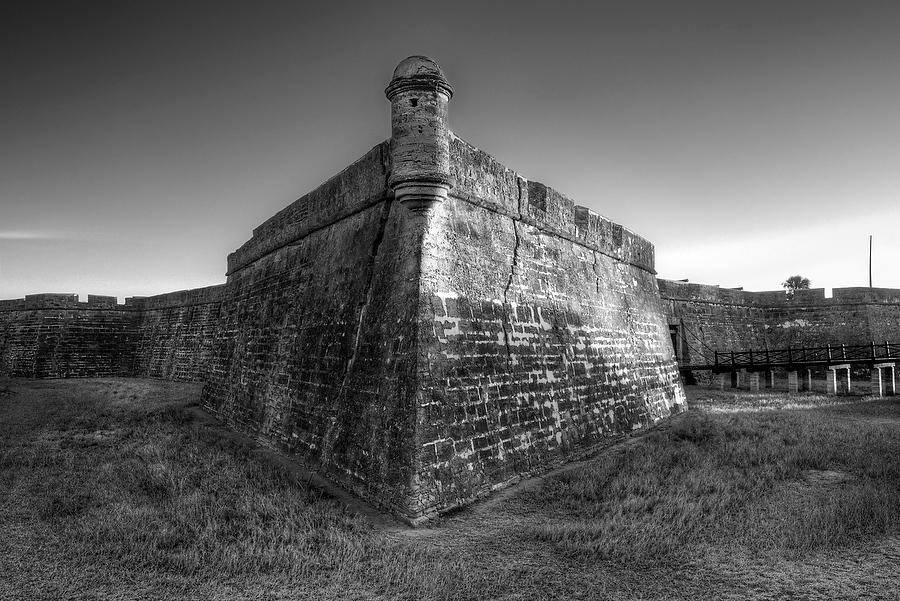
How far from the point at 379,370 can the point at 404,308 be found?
2.97ft

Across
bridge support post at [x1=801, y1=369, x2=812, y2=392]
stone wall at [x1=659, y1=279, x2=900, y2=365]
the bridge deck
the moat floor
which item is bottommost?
the moat floor

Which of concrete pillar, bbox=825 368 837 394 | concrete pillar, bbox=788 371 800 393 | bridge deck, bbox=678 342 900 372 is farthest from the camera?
concrete pillar, bbox=788 371 800 393

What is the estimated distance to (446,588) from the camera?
13.1ft

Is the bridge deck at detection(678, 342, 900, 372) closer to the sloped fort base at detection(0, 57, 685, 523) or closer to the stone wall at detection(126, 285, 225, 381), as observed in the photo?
the sloped fort base at detection(0, 57, 685, 523)

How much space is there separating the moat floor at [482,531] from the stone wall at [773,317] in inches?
569

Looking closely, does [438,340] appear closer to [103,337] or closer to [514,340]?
[514,340]

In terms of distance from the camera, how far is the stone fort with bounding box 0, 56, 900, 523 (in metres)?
6.25

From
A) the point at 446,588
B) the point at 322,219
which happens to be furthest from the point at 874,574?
the point at 322,219

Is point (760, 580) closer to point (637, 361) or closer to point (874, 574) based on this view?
point (874, 574)

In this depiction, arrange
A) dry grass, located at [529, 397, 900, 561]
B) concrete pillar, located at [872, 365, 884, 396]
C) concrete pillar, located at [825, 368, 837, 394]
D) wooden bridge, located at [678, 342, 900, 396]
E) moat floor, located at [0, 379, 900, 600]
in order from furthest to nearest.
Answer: concrete pillar, located at [825, 368, 837, 394] < wooden bridge, located at [678, 342, 900, 396] < concrete pillar, located at [872, 365, 884, 396] < dry grass, located at [529, 397, 900, 561] < moat floor, located at [0, 379, 900, 600]

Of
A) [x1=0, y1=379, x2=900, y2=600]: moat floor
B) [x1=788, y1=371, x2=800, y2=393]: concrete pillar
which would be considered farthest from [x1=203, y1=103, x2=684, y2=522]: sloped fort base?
[x1=788, y1=371, x2=800, y2=393]: concrete pillar

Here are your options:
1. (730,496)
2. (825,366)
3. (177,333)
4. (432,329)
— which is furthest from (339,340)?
(177,333)

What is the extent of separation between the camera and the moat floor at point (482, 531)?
4.04 m

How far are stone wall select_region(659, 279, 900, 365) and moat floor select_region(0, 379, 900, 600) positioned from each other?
1447 centimetres
